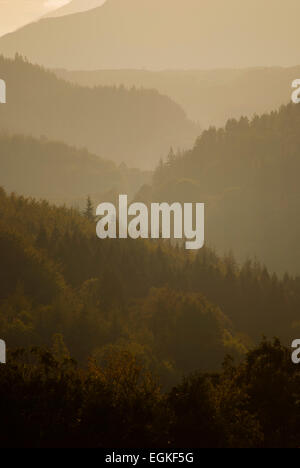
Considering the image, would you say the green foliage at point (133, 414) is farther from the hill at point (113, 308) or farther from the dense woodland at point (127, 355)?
the hill at point (113, 308)

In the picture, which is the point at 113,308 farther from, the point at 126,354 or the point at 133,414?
the point at 133,414

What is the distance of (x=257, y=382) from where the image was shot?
6644cm

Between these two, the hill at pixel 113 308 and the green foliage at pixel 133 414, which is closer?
the green foliage at pixel 133 414

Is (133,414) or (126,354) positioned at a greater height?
(126,354)

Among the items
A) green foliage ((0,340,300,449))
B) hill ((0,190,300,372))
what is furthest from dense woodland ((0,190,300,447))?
hill ((0,190,300,372))

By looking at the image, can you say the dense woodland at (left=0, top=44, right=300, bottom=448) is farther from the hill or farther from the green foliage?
the hill

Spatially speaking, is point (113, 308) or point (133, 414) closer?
point (133, 414)

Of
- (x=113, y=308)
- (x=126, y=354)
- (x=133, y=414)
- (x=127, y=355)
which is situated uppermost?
(x=113, y=308)

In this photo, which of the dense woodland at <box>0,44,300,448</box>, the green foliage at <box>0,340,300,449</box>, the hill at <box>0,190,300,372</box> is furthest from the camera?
the hill at <box>0,190,300,372</box>

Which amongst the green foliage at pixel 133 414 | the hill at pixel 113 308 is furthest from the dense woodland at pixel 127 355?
the hill at pixel 113 308

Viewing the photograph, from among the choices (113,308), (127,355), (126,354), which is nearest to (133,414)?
(127,355)

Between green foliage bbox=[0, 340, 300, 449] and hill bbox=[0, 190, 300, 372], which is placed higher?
hill bbox=[0, 190, 300, 372]
